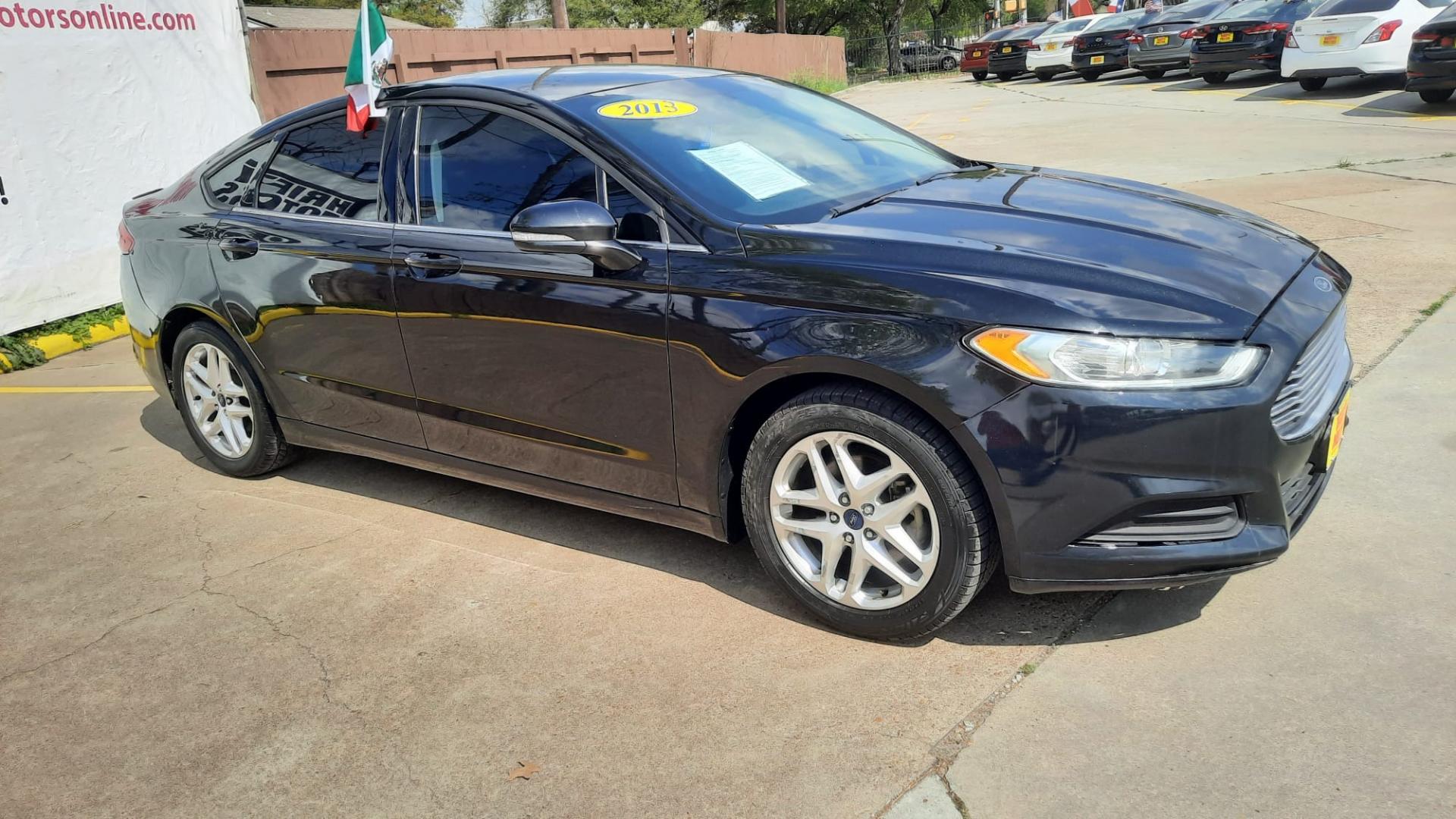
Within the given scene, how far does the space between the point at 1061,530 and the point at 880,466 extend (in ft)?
1.72

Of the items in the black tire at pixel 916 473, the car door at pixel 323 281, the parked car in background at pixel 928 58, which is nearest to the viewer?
the black tire at pixel 916 473

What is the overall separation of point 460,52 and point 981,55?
17133 mm

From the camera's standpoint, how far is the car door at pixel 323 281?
419 cm

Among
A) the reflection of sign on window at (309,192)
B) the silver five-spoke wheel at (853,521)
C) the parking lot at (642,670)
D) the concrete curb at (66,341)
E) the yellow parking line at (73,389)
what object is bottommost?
the parking lot at (642,670)

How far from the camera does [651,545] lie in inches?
162

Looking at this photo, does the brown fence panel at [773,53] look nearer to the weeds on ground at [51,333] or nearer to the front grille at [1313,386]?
the weeds on ground at [51,333]

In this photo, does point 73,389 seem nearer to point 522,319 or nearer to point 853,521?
point 522,319

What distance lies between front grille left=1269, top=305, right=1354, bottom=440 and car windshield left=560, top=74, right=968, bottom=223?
140 cm

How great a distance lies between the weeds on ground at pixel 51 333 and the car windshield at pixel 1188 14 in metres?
22.1

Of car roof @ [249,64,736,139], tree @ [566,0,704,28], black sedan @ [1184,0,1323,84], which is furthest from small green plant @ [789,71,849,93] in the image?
car roof @ [249,64,736,139]

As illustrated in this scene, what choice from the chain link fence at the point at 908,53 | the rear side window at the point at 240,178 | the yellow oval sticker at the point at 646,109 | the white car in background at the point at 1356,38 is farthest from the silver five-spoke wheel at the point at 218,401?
the chain link fence at the point at 908,53

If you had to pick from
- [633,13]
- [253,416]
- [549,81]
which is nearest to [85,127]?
[253,416]

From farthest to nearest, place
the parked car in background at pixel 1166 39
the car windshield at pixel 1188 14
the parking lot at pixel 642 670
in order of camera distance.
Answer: the car windshield at pixel 1188 14, the parked car in background at pixel 1166 39, the parking lot at pixel 642 670

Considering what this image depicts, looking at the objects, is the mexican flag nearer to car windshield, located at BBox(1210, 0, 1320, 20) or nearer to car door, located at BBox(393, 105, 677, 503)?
car door, located at BBox(393, 105, 677, 503)
